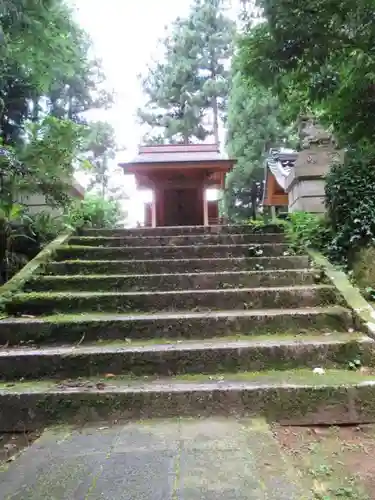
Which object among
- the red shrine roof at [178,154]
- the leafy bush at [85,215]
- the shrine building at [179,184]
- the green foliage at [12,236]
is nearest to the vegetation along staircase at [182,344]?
the green foliage at [12,236]

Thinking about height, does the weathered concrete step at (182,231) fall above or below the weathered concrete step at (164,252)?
above

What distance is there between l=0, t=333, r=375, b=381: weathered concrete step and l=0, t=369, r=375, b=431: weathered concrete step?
A: 0.29 m

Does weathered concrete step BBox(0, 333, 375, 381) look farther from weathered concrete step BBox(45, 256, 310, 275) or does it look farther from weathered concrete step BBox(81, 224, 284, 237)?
weathered concrete step BBox(81, 224, 284, 237)

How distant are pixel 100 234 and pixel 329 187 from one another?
2849mm

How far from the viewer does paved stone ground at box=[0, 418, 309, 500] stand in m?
1.53

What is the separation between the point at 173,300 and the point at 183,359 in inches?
33.2

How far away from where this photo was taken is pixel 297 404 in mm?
2326

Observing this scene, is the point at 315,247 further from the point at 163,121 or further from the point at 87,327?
the point at 163,121

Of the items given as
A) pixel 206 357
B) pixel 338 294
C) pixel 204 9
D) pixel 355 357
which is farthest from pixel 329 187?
pixel 204 9

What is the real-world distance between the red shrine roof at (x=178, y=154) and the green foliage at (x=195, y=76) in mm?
7557

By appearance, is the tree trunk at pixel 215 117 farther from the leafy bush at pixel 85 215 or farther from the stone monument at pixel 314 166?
the stone monument at pixel 314 166

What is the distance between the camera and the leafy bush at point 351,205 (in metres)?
3.96

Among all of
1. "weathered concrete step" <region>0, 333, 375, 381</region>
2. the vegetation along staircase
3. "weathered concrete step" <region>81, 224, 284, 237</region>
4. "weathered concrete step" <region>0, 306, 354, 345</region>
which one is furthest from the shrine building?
"weathered concrete step" <region>0, 333, 375, 381</region>

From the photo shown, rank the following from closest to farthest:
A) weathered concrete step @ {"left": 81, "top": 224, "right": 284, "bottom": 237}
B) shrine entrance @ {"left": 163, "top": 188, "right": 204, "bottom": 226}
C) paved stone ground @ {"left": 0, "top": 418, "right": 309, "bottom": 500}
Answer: paved stone ground @ {"left": 0, "top": 418, "right": 309, "bottom": 500} → weathered concrete step @ {"left": 81, "top": 224, "right": 284, "bottom": 237} → shrine entrance @ {"left": 163, "top": 188, "right": 204, "bottom": 226}
